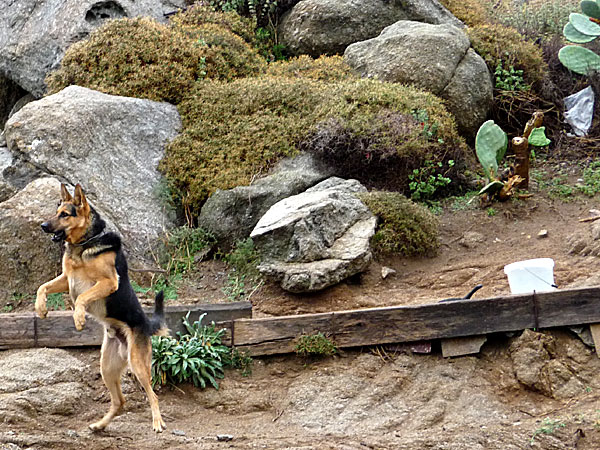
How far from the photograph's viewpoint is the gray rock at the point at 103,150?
905 centimetres

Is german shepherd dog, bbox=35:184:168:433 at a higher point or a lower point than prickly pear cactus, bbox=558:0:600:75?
higher

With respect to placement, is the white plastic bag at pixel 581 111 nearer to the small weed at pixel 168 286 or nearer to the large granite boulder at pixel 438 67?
the large granite boulder at pixel 438 67

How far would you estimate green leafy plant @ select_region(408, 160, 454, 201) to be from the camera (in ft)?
32.2

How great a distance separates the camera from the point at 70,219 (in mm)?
5219

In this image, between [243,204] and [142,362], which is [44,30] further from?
[142,362]

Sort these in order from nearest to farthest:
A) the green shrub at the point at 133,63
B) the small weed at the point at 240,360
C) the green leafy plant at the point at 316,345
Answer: the green leafy plant at the point at 316,345 → the small weed at the point at 240,360 → the green shrub at the point at 133,63

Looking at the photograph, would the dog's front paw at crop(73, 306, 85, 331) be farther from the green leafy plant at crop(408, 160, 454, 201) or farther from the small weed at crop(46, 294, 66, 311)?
the green leafy plant at crop(408, 160, 454, 201)

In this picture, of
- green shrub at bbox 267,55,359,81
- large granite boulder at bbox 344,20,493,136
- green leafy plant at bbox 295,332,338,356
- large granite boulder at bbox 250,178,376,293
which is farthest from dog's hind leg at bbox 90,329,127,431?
large granite boulder at bbox 344,20,493,136

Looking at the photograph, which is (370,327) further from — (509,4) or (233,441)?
(509,4)

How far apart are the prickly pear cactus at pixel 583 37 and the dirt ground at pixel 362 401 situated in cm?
512

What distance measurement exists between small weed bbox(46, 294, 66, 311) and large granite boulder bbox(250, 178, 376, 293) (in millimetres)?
2293

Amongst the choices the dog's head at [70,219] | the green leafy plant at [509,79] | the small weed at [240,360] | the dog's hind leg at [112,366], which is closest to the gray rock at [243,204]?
the small weed at [240,360]

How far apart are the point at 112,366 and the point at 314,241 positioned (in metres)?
2.95

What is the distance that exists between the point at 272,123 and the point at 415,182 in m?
2.26
